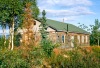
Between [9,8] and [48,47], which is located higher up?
[9,8]

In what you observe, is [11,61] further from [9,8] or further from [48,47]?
[9,8]

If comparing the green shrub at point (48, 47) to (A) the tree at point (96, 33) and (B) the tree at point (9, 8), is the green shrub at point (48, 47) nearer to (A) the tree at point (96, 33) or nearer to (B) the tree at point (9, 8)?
(B) the tree at point (9, 8)

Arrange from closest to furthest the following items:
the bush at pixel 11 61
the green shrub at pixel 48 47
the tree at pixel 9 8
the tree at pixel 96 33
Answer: the bush at pixel 11 61 < the green shrub at pixel 48 47 < the tree at pixel 9 8 < the tree at pixel 96 33

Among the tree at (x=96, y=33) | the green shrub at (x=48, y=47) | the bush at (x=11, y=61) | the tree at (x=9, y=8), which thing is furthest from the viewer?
the tree at (x=96, y=33)

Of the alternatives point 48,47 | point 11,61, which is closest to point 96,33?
point 48,47

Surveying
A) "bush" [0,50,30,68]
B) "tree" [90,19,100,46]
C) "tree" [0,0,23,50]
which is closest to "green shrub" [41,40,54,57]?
"tree" [0,0,23,50]

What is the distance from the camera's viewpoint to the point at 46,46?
28391mm

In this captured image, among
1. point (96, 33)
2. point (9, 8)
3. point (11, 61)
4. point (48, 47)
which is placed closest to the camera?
point (11, 61)

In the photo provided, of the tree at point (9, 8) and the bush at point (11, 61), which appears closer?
the bush at point (11, 61)

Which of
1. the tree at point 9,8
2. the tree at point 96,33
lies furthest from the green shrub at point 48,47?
the tree at point 96,33

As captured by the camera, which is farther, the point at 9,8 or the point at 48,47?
the point at 9,8

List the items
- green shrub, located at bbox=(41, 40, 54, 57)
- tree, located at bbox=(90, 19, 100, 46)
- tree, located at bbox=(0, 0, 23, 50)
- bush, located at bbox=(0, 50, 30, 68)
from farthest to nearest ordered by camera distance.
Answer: tree, located at bbox=(90, 19, 100, 46) < tree, located at bbox=(0, 0, 23, 50) < green shrub, located at bbox=(41, 40, 54, 57) < bush, located at bbox=(0, 50, 30, 68)

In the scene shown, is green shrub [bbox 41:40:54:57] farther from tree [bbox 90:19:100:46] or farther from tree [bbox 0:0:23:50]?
tree [bbox 90:19:100:46]

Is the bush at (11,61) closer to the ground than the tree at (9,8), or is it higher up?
closer to the ground
